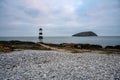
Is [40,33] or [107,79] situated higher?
[40,33]

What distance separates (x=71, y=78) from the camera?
998 cm

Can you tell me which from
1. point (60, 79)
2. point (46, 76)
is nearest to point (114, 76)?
point (60, 79)

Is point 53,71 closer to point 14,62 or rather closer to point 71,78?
point 71,78

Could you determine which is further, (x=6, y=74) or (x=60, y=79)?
(x=6, y=74)

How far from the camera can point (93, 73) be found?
435 inches

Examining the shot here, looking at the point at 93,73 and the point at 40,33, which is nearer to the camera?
the point at 93,73

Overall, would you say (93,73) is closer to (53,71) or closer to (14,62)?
(53,71)

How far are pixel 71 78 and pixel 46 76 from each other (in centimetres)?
177

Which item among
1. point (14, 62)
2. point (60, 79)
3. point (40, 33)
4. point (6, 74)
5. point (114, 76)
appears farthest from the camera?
point (40, 33)

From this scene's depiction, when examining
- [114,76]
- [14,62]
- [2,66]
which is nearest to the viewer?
[114,76]

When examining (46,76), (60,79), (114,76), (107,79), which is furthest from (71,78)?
(114,76)

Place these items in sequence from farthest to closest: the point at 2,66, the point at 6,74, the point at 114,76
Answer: the point at 2,66, the point at 6,74, the point at 114,76

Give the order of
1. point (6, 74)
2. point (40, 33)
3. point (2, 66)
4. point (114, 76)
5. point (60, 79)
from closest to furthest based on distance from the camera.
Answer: point (60, 79) < point (114, 76) < point (6, 74) < point (2, 66) < point (40, 33)

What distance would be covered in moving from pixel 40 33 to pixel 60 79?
4918 cm
